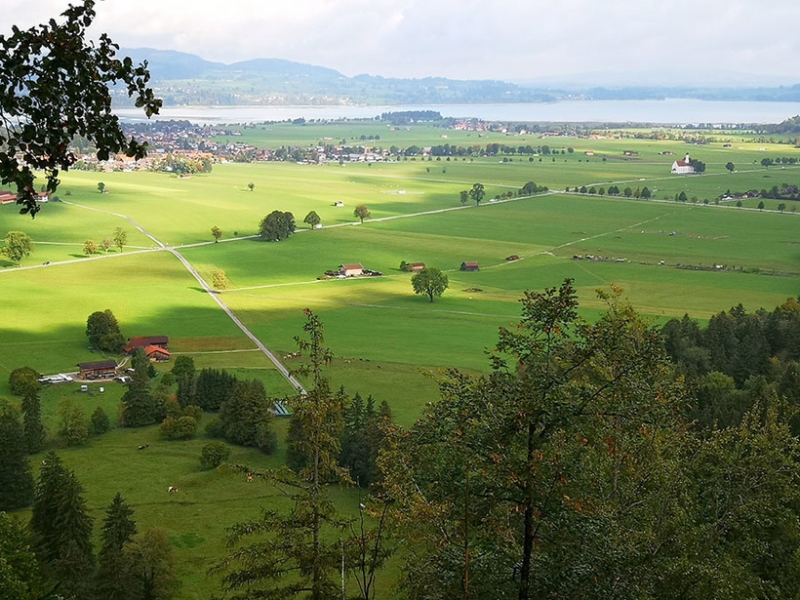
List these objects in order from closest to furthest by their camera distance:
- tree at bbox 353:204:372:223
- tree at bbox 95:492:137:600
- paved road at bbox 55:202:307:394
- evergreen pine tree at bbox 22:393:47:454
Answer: tree at bbox 95:492:137:600
evergreen pine tree at bbox 22:393:47:454
paved road at bbox 55:202:307:394
tree at bbox 353:204:372:223

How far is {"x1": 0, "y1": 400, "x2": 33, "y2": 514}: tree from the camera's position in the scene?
1393 inches

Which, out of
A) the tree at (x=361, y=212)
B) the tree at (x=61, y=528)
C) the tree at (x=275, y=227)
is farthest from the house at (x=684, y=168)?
the tree at (x=61, y=528)

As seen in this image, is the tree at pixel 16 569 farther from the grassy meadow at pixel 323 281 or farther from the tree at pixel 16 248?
the tree at pixel 16 248

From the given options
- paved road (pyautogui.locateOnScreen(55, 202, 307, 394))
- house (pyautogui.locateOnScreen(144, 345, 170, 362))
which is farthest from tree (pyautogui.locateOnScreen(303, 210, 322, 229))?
house (pyautogui.locateOnScreen(144, 345, 170, 362))

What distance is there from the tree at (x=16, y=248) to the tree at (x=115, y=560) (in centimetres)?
6866

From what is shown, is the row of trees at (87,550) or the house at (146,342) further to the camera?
the house at (146,342)

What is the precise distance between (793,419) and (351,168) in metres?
175

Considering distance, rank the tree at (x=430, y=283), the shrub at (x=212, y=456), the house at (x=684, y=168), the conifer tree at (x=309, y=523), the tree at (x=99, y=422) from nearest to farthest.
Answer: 1. the conifer tree at (x=309, y=523)
2. the shrub at (x=212, y=456)
3. the tree at (x=99, y=422)
4. the tree at (x=430, y=283)
5. the house at (x=684, y=168)

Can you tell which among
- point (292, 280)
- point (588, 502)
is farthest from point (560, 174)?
point (588, 502)

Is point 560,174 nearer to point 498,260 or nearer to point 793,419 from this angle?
point 498,260

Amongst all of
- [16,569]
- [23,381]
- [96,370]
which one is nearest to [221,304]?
[96,370]

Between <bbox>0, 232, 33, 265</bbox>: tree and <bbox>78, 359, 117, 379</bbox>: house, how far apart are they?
4125 centimetres

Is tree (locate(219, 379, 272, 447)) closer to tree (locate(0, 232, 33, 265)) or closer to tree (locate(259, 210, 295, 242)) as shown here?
tree (locate(0, 232, 33, 265))

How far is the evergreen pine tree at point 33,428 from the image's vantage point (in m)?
41.2
